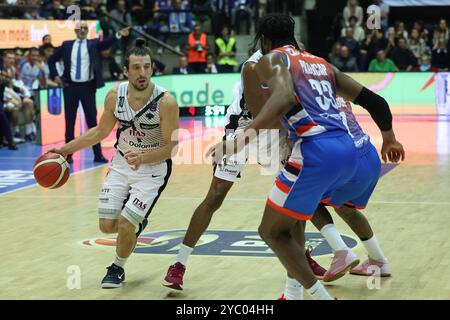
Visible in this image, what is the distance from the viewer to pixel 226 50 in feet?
76.7

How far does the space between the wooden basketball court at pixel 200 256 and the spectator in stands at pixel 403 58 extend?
29.2ft

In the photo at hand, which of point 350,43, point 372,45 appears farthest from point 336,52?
point 372,45

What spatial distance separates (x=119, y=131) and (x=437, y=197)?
190 inches

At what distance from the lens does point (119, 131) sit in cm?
694

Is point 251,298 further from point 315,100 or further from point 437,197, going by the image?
point 437,197

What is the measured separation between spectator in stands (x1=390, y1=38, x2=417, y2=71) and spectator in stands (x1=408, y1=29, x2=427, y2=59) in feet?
2.71

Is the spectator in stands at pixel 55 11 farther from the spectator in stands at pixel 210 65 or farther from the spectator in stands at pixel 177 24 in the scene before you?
the spectator in stands at pixel 177 24

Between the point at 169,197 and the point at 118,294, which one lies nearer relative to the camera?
the point at 118,294

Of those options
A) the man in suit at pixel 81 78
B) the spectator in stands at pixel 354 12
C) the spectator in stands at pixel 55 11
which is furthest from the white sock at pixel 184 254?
the spectator in stands at pixel 354 12

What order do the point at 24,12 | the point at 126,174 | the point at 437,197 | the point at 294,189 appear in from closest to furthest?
the point at 294,189, the point at 126,174, the point at 437,197, the point at 24,12

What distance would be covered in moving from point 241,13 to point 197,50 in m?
2.15

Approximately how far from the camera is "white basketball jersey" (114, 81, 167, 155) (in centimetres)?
679

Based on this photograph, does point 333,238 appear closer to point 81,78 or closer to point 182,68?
point 81,78

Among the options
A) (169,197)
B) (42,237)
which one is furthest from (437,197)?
(42,237)
